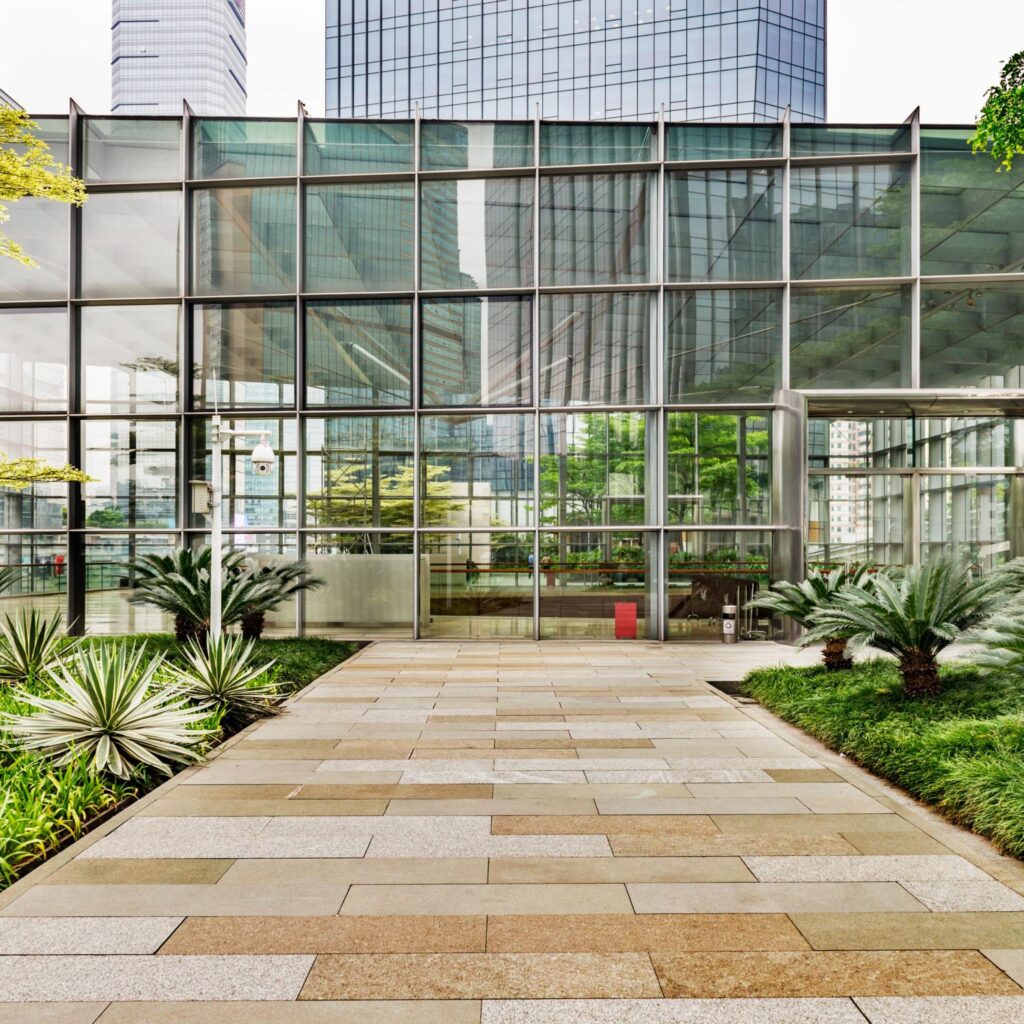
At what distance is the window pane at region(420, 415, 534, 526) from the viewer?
17359mm

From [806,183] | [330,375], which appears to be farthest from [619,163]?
[330,375]

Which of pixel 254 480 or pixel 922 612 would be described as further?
pixel 254 480

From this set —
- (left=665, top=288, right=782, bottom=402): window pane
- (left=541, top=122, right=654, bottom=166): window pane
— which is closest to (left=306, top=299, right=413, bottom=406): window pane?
(left=541, top=122, right=654, bottom=166): window pane

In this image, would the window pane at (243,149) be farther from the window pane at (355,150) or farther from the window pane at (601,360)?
the window pane at (601,360)

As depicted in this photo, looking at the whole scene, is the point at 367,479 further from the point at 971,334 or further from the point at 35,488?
the point at 971,334

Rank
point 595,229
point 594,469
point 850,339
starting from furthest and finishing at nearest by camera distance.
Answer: point 595,229 < point 594,469 < point 850,339

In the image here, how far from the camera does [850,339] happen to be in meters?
16.6

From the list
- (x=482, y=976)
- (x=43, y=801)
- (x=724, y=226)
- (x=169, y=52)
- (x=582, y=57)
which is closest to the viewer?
(x=482, y=976)

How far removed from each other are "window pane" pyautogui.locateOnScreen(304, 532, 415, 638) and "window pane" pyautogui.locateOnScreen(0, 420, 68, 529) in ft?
17.7

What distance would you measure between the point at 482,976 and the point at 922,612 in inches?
265

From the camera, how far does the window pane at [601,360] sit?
681 inches

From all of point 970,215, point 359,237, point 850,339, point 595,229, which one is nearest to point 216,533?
point 359,237

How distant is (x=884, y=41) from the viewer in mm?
83812

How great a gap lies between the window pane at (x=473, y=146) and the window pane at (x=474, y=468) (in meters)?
5.40
